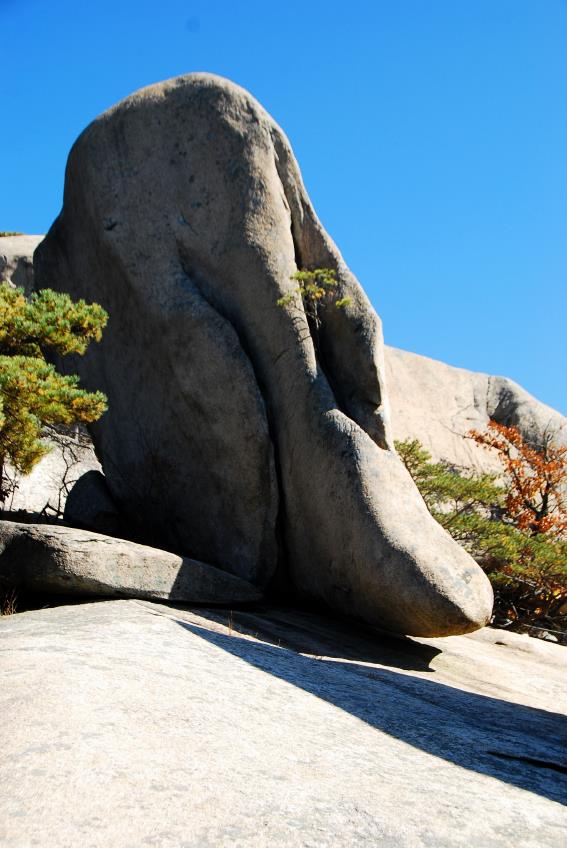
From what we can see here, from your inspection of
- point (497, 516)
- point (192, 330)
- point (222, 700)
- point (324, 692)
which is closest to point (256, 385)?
point (192, 330)

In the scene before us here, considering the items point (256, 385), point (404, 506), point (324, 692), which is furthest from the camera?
point (256, 385)

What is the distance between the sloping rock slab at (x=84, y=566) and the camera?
7.32m

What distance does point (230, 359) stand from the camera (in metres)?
9.26

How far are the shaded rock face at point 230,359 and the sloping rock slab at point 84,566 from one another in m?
1.63

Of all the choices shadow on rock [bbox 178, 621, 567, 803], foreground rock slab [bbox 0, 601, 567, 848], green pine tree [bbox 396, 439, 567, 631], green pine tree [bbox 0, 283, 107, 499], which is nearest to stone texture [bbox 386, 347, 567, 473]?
green pine tree [bbox 396, 439, 567, 631]

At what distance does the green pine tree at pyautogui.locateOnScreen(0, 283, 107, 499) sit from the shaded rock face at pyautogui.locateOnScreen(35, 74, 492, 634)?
5.18 feet

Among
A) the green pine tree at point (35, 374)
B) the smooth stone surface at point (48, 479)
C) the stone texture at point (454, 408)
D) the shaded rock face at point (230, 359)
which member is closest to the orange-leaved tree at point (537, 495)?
the stone texture at point (454, 408)

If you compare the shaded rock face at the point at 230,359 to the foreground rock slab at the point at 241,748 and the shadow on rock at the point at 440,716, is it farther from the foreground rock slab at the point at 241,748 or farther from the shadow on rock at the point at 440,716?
the foreground rock slab at the point at 241,748

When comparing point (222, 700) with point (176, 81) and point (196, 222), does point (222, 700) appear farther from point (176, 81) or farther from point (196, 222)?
point (176, 81)

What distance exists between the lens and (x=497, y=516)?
14.0 m

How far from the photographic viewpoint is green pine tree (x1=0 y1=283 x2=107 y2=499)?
7371mm

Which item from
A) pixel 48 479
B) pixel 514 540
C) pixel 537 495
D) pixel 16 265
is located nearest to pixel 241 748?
pixel 514 540

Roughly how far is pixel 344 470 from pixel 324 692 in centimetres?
325

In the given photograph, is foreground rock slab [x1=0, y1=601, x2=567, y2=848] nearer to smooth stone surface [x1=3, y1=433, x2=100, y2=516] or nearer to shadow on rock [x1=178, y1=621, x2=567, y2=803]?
shadow on rock [x1=178, y1=621, x2=567, y2=803]
